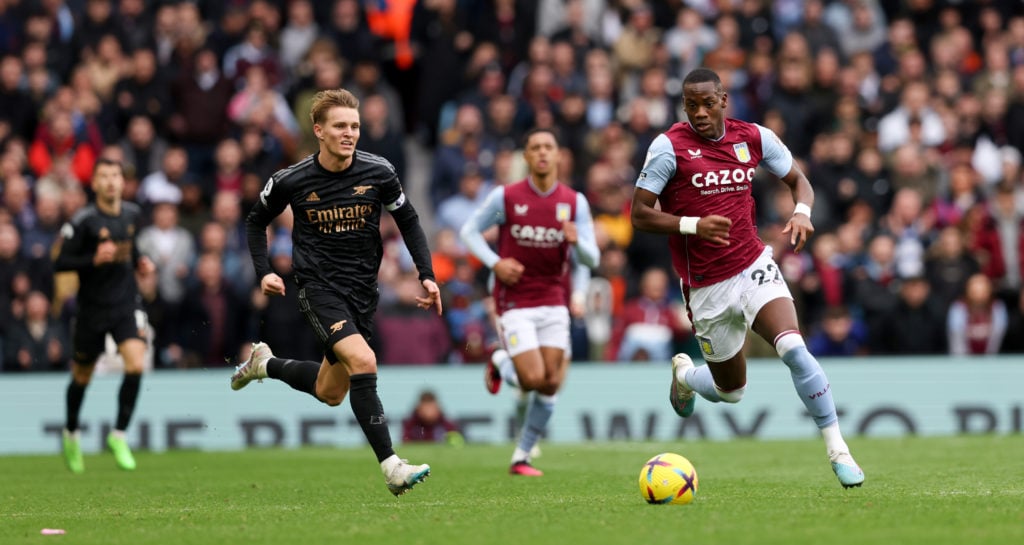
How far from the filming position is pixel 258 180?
21.8 metres

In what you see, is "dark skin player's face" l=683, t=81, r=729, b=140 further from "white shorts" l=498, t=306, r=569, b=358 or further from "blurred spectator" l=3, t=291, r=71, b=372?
"blurred spectator" l=3, t=291, r=71, b=372

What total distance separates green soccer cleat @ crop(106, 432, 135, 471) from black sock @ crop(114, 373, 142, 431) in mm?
139

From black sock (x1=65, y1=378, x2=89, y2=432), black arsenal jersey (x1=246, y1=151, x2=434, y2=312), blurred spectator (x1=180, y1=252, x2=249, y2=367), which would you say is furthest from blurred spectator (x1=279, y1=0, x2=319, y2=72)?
black arsenal jersey (x1=246, y1=151, x2=434, y2=312)

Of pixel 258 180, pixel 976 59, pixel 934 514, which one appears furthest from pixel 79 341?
pixel 976 59

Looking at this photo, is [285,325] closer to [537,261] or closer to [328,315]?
[537,261]

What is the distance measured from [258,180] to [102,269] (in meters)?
6.42

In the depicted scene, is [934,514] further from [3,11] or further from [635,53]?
[3,11]

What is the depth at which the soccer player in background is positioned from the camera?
562 inches

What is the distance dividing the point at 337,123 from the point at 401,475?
2.45 meters

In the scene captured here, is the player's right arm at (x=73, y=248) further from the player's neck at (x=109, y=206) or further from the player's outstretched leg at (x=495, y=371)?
the player's outstretched leg at (x=495, y=371)

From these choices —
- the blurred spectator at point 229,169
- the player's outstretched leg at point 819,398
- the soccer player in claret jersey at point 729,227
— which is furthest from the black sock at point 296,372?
the blurred spectator at point 229,169

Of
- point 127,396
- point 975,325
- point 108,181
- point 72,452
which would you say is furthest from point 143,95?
point 975,325

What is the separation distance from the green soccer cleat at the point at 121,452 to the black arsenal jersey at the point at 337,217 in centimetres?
505

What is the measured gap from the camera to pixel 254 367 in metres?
12.0
